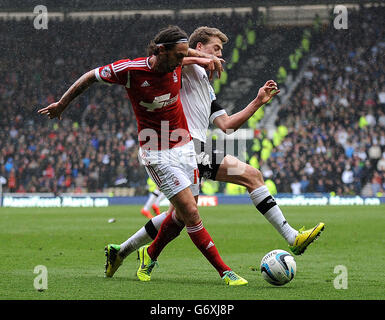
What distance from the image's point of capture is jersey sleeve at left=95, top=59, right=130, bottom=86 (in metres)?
6.04

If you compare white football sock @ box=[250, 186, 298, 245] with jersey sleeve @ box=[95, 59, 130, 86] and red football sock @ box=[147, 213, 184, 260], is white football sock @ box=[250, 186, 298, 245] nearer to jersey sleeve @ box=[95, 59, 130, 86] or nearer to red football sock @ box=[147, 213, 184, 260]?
red football sock @ box=[147, 213, 184, 260]

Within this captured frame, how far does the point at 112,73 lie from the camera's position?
6055 mm

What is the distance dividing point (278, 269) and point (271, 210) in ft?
2.40

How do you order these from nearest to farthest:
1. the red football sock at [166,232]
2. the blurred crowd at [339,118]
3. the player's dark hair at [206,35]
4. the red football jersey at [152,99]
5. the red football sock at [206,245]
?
1. the red football jersey at [152,99]
2. the red football sock at [206,245]
3. the red football sock at [166,232]
4. the player's dark hair at [206,35]
5. the blurred crowd at [339,118]

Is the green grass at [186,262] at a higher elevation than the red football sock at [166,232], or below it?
below

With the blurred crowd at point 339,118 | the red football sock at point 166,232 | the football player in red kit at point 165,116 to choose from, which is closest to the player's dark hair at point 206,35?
the football player in red kit at point 165,116

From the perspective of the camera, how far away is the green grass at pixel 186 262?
559 centimetres

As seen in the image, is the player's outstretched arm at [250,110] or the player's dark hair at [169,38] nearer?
the player's dark hair at [169,38]

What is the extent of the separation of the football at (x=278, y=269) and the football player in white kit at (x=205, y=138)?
34 cm

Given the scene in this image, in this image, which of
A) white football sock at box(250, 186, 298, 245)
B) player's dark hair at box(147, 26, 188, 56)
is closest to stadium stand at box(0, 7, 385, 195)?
white football sock at box(250, 186, 298, 245)

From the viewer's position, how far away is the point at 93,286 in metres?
6.05

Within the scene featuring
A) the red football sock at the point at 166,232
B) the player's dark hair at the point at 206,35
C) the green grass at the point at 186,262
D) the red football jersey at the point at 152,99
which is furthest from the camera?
the player's dark hair at the point at 206,35

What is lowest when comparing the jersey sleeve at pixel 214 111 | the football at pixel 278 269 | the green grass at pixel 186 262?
the green grass at pixel 186 262

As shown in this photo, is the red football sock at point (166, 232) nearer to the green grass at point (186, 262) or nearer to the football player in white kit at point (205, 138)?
the football player in white kit at point (205, 138)
